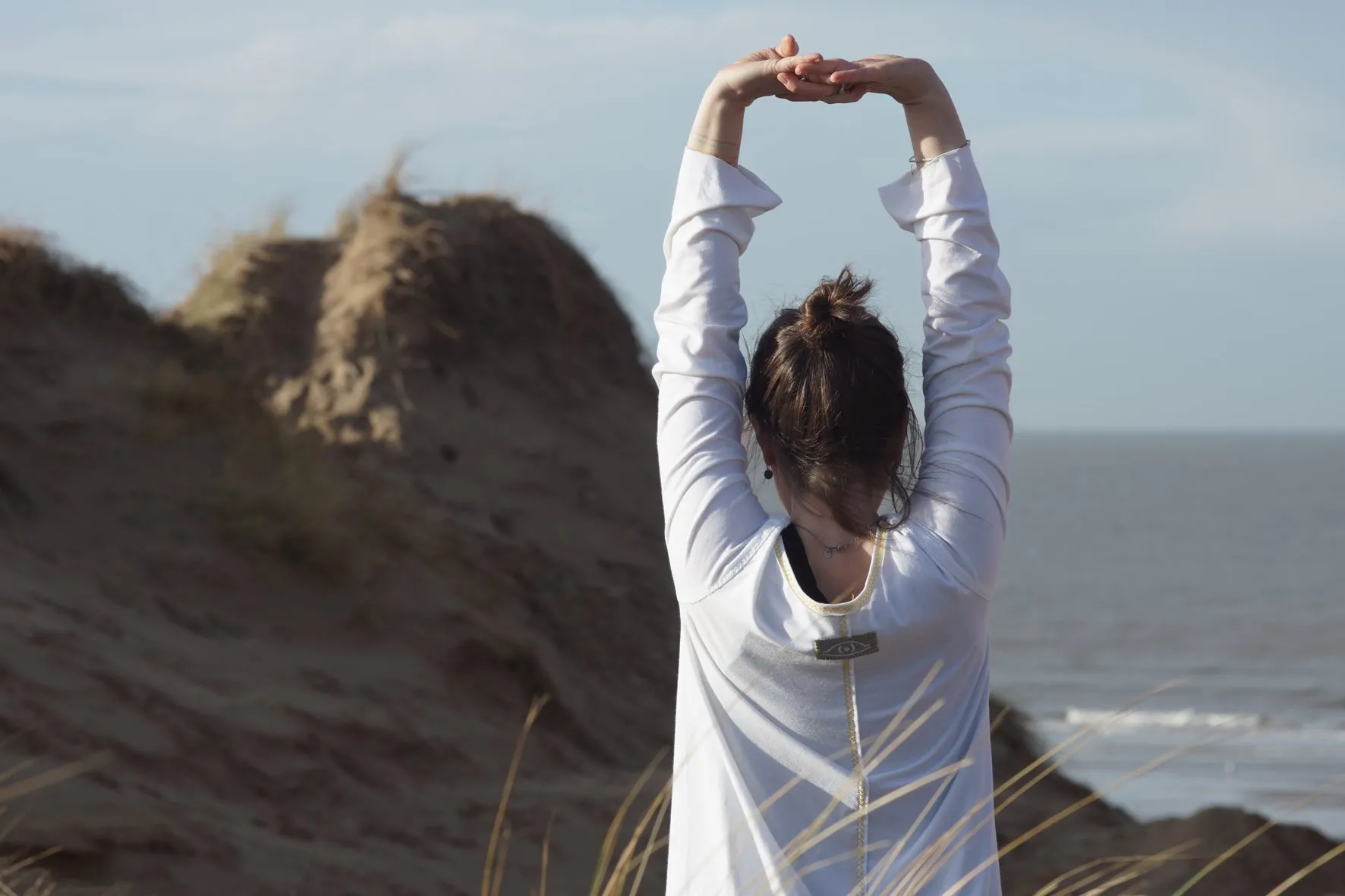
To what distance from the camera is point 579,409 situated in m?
13.4

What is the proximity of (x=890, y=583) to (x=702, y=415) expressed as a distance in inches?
13.6

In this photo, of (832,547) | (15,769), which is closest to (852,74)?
(832,547)

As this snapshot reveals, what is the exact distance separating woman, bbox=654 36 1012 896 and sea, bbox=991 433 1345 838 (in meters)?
0.32

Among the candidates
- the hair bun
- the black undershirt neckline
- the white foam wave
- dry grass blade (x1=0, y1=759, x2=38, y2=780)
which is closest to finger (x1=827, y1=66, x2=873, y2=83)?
the hair bun

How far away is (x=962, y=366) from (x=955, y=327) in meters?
0.06

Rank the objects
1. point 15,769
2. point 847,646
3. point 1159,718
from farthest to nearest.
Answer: point 1159,718 < point 15,769 < point 847,646

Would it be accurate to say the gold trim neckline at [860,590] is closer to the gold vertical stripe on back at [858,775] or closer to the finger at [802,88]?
the gold vertical stripe on back at [858,775]

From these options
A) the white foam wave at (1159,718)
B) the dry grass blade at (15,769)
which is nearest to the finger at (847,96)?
the dry grass blade at (15,769)

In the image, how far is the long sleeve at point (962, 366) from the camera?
1808 mm

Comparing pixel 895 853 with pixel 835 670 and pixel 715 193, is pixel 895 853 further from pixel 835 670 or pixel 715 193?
pixel 715 193

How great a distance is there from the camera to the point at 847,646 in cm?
176

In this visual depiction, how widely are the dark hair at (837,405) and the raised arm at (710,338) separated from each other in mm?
62

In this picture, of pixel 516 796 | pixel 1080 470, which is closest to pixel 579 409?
pixel 516 796

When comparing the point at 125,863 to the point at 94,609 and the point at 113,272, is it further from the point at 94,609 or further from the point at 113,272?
the point at 113,272
